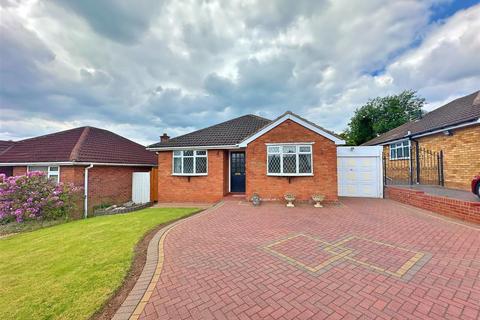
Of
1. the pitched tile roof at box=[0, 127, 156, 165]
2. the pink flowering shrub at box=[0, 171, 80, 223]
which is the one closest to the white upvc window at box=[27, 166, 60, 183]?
the pitched tile roof at box=[0, 127, 156, 165]

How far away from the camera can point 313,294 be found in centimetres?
277

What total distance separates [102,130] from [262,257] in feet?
63.5

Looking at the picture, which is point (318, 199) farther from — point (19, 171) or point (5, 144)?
point (5, 144)

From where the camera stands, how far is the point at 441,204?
687 centimetres

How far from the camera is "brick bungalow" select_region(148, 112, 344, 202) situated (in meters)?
9.27

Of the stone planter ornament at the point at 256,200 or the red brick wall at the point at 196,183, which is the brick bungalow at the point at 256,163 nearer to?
the red brick wall at the point at 196,183

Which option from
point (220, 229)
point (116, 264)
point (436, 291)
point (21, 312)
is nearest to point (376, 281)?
point (436, 291)

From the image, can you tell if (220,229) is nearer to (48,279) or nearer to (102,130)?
(48,279)

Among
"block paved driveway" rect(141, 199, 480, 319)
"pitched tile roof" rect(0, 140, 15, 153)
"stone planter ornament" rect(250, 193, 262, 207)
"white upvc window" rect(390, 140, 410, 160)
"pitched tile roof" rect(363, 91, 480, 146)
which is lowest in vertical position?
"block paved driveway" rect(141, 199, 480, 319)

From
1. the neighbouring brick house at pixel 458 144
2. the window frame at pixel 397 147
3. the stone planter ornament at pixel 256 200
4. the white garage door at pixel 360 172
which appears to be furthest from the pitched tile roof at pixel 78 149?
the window frame at pixel 397 147

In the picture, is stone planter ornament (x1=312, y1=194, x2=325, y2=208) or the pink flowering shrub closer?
stone planter ornament (x1=312, y1=194, x2=325, y2=208)

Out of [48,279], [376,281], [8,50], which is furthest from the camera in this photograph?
[8,50]

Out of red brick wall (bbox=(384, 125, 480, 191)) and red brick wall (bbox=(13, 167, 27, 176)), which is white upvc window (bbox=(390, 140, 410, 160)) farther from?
red brick wall (bbox=(13, 167, 27, 176))

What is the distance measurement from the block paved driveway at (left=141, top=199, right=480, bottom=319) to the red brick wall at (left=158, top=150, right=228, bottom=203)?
184 inches
